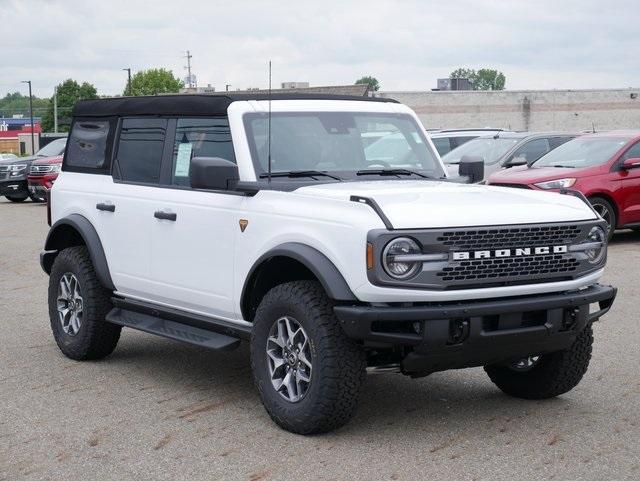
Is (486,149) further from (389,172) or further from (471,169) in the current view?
(389,172)

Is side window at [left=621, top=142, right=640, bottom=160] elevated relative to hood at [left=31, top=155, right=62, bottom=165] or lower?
elevated

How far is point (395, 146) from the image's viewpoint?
25.5 ft

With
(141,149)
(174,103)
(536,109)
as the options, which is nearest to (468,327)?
(174,103)

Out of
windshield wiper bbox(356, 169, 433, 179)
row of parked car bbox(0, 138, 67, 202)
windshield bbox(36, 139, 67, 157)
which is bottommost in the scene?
row of parked car bbox(0, 138, 67, 202)

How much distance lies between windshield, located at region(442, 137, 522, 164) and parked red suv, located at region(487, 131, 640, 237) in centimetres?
297

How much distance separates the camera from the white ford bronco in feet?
19.1

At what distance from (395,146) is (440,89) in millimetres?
78465

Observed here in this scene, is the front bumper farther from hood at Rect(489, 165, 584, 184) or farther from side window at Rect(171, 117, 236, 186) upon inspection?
hood at Rect(489, 165, 584, 184)

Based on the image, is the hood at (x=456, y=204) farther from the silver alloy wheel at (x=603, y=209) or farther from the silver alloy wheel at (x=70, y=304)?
the silver alloy wheel at (x=603, y=209)

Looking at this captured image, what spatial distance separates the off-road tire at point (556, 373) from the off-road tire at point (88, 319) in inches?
118

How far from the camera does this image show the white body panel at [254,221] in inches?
231

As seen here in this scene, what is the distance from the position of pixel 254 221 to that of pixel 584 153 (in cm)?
1114

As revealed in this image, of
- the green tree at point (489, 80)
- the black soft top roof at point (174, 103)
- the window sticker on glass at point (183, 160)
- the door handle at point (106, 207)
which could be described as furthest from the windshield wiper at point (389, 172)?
the green tree at point (489, 80)

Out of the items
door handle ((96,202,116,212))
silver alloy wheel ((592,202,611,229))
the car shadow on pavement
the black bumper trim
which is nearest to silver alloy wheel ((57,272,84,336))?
the car shadow on pavement
